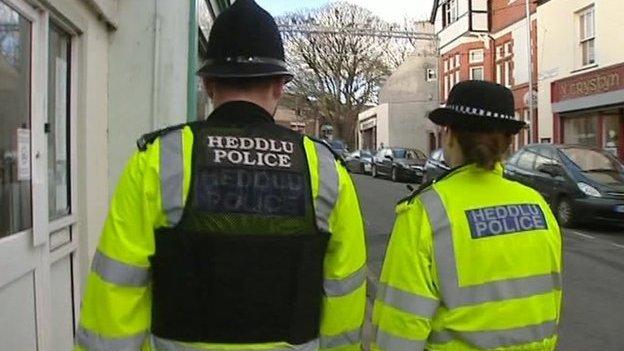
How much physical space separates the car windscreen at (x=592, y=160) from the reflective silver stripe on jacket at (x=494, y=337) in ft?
37.3

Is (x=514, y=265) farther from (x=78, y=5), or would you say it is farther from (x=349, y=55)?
(x=349, y=55)

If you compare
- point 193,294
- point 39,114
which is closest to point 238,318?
point 193,294

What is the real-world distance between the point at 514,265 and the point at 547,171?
11.6 m

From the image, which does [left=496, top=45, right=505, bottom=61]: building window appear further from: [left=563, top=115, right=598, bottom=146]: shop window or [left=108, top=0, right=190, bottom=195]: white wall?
[left=108, top=0, right=190, bottom=195]: white wall

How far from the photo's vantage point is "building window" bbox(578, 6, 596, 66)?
69.9ft

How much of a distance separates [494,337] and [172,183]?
1.10 m

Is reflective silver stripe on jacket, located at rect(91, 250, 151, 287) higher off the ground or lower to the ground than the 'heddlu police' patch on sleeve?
lower

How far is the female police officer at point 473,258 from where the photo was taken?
7.00 feet

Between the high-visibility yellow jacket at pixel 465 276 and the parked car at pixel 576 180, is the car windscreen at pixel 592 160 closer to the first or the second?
the parked car at pixel 576 180

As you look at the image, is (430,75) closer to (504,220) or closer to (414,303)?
(504,220)

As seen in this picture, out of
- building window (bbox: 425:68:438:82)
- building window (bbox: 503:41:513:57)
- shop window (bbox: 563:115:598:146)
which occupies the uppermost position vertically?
building window (bbox: 425:68:438:82)

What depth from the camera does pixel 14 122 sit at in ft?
10.3

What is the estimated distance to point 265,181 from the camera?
6.38ft

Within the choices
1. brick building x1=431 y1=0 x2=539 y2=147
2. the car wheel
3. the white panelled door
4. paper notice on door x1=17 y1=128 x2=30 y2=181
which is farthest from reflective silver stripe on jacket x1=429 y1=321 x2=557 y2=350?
brick building x1=431 y1=0 x2=539 y2=147
